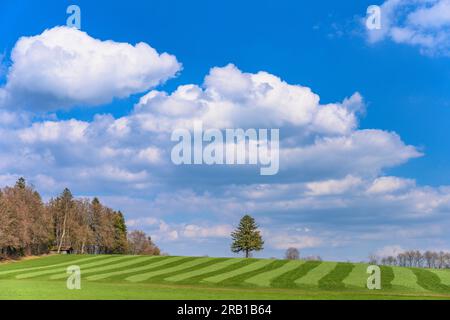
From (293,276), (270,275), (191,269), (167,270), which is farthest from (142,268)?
(293,276)

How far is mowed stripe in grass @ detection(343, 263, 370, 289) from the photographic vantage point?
196ft

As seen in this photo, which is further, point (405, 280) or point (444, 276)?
point (444, 276)

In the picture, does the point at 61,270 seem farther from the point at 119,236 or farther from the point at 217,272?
the point at 119,236

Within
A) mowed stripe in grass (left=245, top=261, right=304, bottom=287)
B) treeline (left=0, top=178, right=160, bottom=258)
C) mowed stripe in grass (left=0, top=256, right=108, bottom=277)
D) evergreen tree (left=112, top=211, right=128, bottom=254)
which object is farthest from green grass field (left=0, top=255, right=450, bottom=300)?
evergreen tree (left=112, top=211, right=128, bottom=254)

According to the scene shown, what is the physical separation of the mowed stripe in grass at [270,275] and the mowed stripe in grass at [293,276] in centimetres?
60

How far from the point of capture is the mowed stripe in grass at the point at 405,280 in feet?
192

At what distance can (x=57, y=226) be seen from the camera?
14075 centimetres

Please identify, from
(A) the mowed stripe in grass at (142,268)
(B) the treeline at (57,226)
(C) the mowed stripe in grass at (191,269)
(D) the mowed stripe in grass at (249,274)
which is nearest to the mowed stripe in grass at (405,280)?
(D) the mowed stripe in grass at (249,274)

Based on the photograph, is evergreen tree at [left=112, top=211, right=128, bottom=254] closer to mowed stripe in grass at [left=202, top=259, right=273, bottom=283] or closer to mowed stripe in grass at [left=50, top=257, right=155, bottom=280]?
mowed stripe in grass at [left=50, top=257, right=155, bottom=280]

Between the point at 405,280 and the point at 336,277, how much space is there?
8723 mm

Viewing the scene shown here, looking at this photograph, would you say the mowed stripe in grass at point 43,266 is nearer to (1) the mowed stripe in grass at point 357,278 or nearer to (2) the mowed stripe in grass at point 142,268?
(2) the mowed stripe in grass at point 142,268

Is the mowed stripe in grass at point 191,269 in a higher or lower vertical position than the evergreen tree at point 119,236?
lower

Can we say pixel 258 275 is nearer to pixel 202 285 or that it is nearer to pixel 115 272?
pixel 202 285
